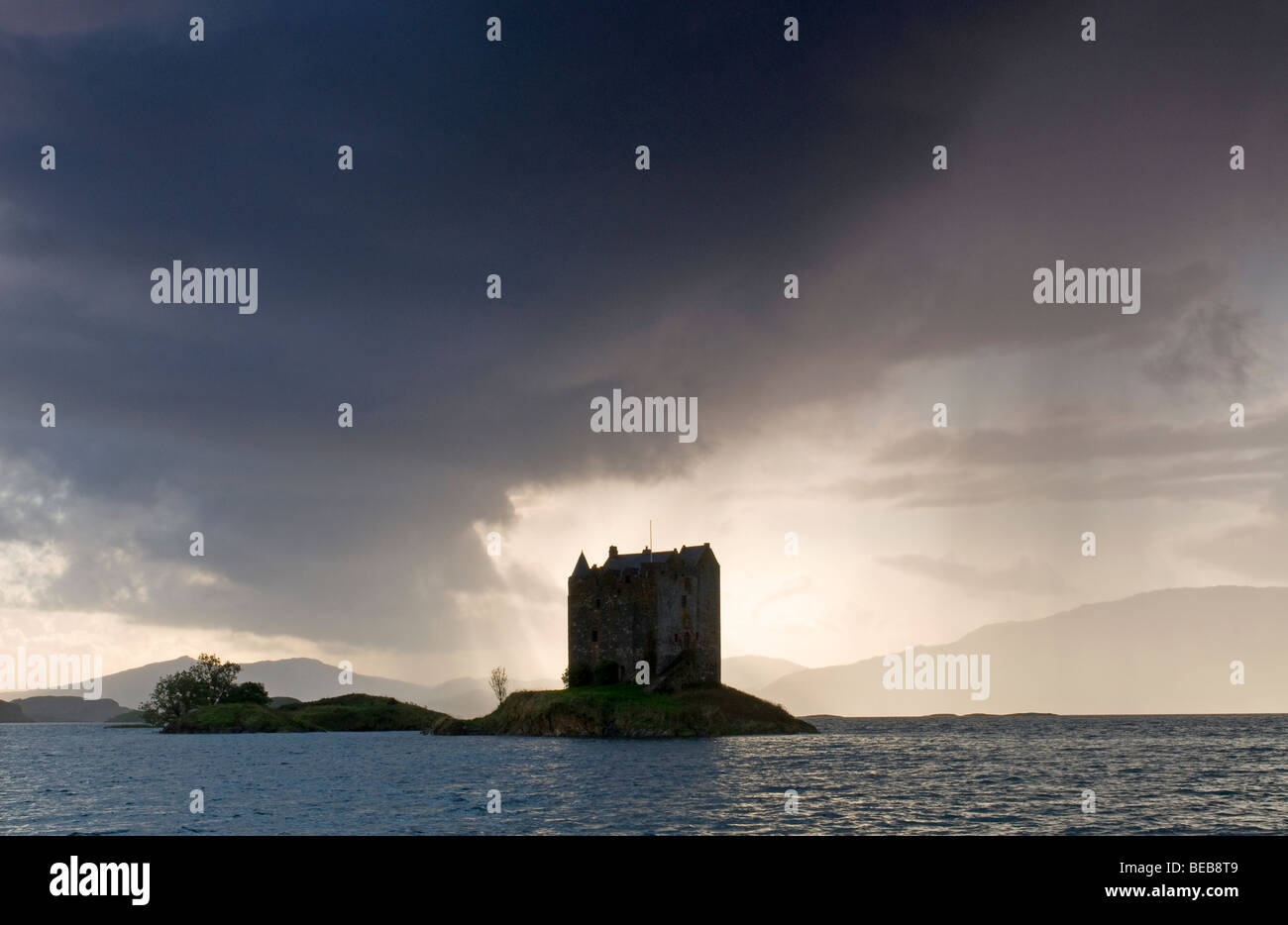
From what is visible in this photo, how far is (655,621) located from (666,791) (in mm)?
71873

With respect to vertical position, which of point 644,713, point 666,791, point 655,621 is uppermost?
point 655,621

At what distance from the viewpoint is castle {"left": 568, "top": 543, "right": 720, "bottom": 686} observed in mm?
126562

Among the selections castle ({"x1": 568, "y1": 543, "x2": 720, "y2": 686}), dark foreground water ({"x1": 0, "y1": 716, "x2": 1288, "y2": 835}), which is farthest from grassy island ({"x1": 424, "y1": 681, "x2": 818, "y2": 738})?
dark foreground water ({"x1": 0, "y1": 716, "x2": 1288, "y2": 835})

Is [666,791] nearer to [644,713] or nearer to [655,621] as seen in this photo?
[644,713]

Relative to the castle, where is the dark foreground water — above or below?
below

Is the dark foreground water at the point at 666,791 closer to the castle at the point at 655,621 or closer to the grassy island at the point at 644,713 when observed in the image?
the grassy island at the point at 644,713

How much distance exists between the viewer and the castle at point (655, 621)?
415ft

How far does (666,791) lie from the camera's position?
A: 55.1 m

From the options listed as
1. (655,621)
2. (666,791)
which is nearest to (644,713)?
(655,621)

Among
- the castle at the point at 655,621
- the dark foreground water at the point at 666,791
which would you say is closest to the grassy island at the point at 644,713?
the castle at the point at 655,621

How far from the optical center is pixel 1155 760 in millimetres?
83562

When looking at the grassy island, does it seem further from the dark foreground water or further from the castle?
the dark foreground water

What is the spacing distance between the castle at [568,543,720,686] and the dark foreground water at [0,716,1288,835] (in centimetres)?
2693
